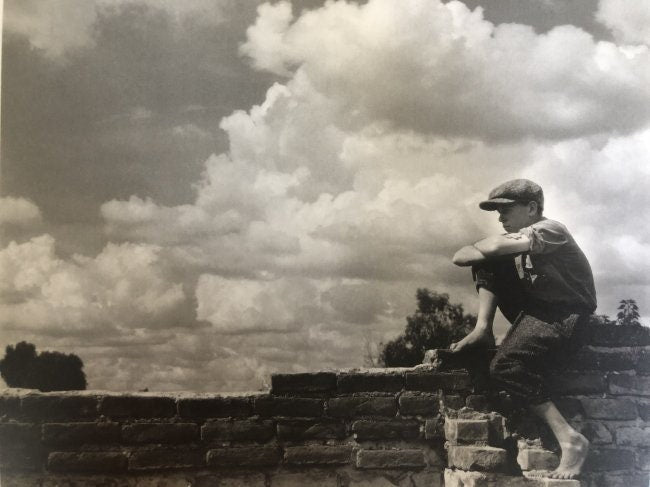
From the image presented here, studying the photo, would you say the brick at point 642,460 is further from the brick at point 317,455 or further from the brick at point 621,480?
the brick at point 317,455

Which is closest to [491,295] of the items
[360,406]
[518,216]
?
[518,216]

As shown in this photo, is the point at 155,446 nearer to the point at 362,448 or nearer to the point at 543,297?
the point at 362,448

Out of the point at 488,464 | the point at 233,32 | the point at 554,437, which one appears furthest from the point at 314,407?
the point at 233,32

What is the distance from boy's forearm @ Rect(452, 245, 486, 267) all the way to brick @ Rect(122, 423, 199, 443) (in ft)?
6.53

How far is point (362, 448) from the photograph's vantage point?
3.59 meters

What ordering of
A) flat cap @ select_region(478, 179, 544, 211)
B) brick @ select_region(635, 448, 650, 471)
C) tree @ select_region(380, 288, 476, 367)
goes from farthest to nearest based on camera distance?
1. tree @ select_region(380, 288, 476, 367)
2. flat cap @ select_region(478, 179, 544, 211)
3. brick @ select_region(635, 448, 650, 471)

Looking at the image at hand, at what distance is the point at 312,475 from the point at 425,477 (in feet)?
2.35

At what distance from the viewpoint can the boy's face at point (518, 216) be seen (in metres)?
3.83

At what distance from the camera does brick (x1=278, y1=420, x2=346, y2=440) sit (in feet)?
11.8

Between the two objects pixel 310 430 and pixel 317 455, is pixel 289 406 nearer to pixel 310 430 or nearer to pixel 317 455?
pixel 310 430

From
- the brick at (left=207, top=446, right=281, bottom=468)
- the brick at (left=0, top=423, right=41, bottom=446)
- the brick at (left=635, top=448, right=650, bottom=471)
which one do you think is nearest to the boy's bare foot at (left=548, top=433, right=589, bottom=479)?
the brick at (left=635, top=448, right=650, bottom=471)

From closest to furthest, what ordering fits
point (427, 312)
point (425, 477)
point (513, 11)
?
point (425, 477)
point (513, 11)
point (427, 312)

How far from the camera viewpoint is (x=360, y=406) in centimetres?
363

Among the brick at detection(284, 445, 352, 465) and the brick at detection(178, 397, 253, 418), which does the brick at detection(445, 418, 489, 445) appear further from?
the brick at detection(178, 397, 253, 418)
